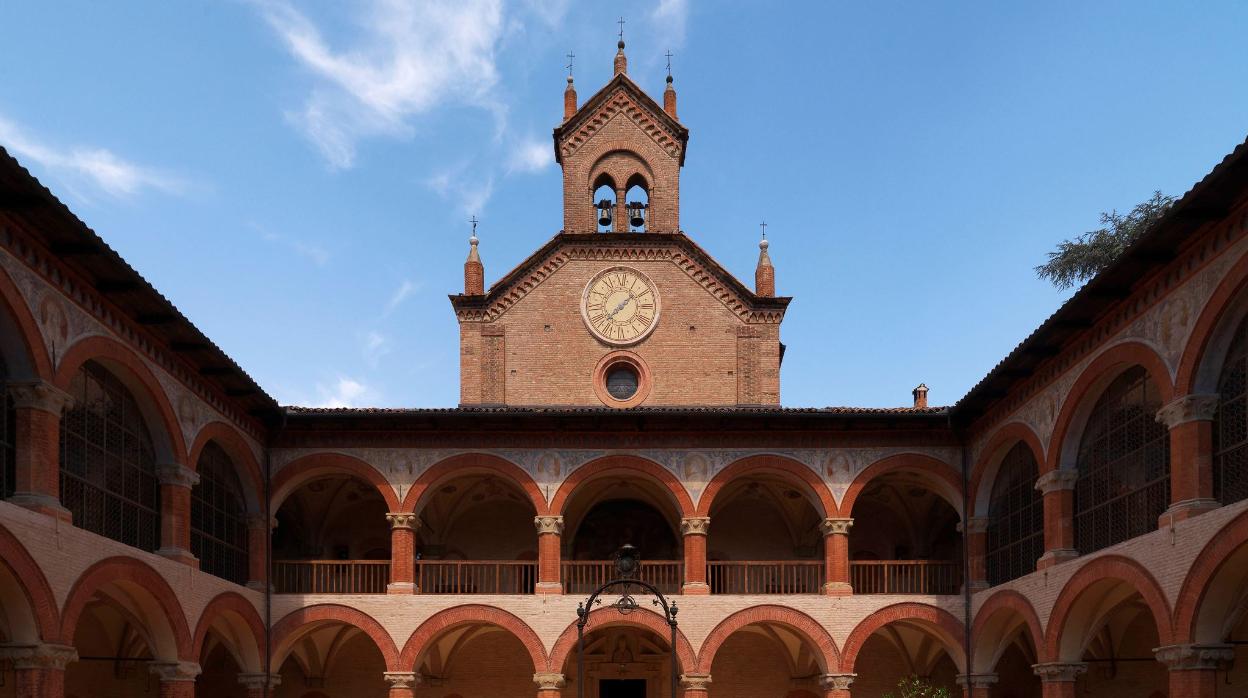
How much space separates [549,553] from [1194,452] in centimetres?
1282

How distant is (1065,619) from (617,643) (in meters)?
11.8

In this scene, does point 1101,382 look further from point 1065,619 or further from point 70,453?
point 70,453

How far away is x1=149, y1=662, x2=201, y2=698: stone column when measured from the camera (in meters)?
19.3

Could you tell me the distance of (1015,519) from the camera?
72.0 ft

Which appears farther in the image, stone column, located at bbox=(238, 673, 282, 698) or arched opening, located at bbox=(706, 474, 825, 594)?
arched opening, located at bbox=(706, 474, 825, 594)

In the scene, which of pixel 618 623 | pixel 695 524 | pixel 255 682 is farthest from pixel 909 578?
pixel 255 682

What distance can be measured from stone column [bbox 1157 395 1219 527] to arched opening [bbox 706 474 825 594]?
12.9 meters

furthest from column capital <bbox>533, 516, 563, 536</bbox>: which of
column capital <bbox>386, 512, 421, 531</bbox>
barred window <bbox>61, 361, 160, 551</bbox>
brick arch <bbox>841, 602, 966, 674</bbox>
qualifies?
barred window <bbox>61, 361, 160, 551</bbox>

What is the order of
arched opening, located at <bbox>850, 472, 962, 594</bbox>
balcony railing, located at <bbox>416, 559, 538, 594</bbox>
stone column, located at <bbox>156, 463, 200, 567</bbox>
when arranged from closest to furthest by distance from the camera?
stone column, located at <bbox>156, 463, 200, 567</bbox>
arched opening, located at <bbox>850, 472, 962, 594</bbox>
balcony railing, located at <bbox>416, 559, 538, 594</bbox>

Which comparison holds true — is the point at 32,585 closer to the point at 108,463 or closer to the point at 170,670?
the point at 108,463

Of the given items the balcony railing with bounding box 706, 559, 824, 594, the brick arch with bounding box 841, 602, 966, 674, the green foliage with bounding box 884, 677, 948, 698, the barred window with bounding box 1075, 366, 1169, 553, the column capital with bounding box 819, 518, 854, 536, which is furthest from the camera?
the balcony railing with bounding box 706, 559, 824, 594

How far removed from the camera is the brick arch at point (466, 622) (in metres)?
23.6

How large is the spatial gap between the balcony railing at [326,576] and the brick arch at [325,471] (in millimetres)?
1436

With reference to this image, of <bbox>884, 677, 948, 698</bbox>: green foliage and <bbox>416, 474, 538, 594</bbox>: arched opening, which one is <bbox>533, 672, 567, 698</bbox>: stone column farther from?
<bbox>884, 677, 948, 698</bbox>: green foliage
